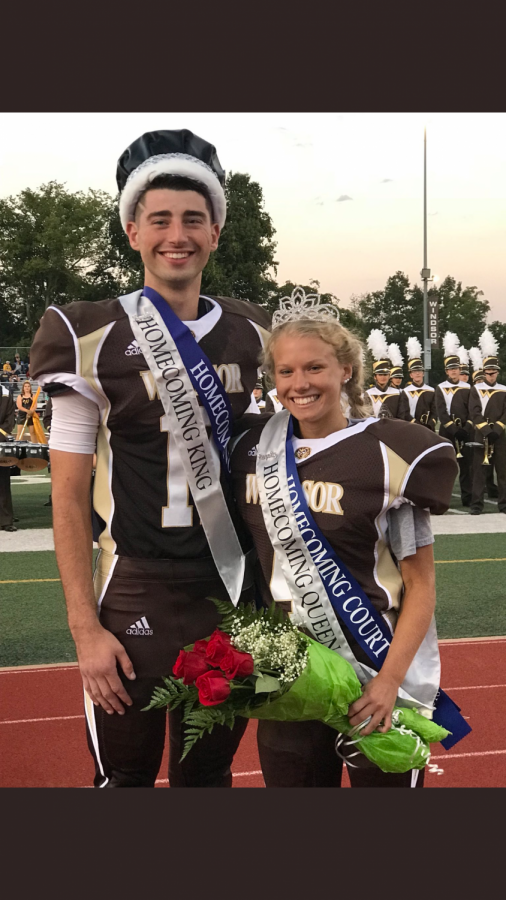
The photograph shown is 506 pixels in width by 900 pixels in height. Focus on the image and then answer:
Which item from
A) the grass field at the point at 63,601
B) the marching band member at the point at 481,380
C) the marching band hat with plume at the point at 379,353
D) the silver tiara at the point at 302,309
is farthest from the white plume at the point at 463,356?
the silver tiara at the point at 302,309

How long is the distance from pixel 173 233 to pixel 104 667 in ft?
2.81

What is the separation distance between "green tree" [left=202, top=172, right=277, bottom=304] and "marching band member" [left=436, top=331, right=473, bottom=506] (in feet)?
12.2

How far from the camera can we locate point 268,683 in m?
1.49

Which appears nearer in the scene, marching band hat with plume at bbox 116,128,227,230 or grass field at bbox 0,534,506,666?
marching band hat with plume at bbox 116,128,227,230

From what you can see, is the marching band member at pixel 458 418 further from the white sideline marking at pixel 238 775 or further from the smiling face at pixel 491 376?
the white sideline marking at pixel 238 775

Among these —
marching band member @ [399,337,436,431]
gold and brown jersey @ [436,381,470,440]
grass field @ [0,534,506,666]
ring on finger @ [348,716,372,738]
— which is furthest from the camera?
gold and brown jersey @ [436,381,470,440]

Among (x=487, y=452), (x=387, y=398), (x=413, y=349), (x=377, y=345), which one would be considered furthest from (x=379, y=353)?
(x=487, y=452)

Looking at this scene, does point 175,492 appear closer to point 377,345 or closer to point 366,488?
point 366,488

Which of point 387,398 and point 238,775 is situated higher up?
point 387,398

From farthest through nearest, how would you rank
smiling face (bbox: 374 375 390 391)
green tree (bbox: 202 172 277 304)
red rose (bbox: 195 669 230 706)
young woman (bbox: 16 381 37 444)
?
1. smiling face (bbox: 374 375 390 391)
2. young woman (bbox: 16 381 37 444)
3. green tree (bbox: 202 172 277 304)
4. red rose (bbox: 195 669 230 706)

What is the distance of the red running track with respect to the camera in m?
2.99

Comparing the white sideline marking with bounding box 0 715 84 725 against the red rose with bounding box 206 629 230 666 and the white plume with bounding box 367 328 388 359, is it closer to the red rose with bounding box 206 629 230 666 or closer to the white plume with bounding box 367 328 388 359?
the red rose with bounding box 206 629 230 666

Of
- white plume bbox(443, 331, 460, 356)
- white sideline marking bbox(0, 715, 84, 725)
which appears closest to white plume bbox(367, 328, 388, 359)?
white plume bbox(443, 331, 460, 356)

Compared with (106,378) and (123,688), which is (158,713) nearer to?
(123,688)
